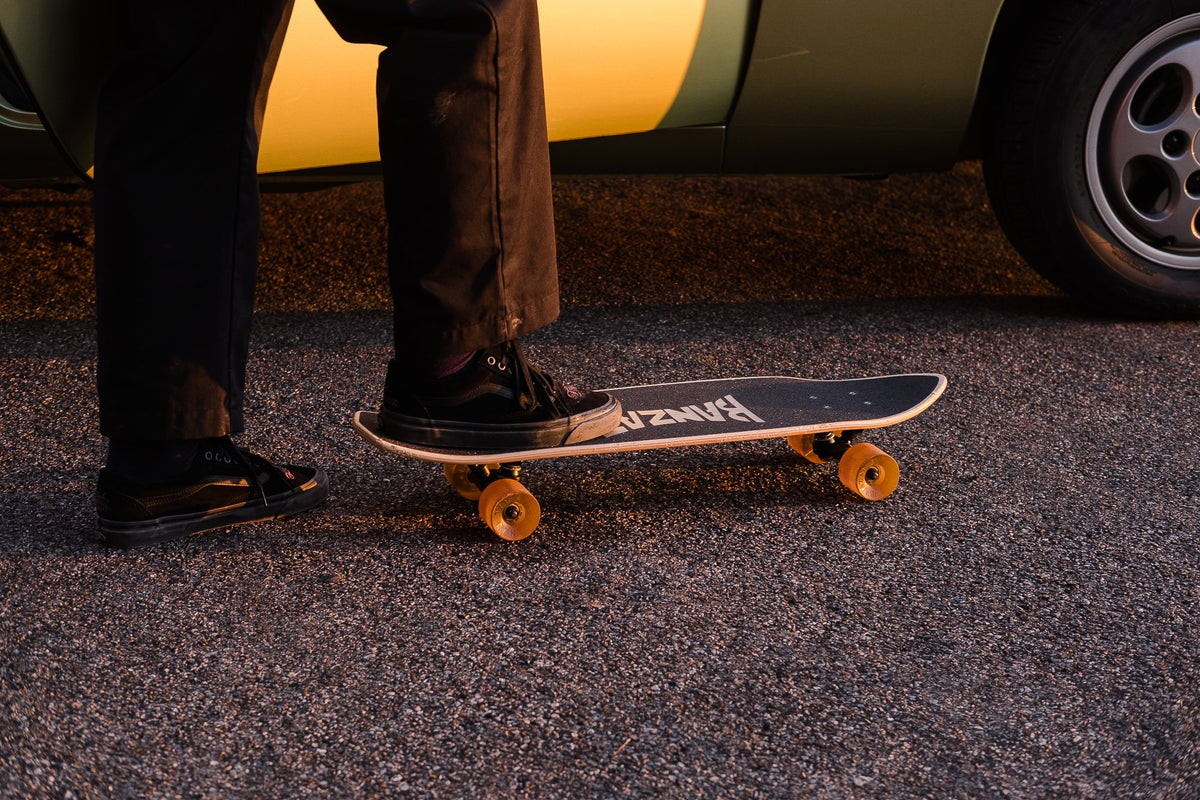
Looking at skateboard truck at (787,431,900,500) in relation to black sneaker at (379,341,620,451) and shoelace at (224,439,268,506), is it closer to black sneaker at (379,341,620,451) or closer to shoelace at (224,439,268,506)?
black sneaker at (379,341,620,451)

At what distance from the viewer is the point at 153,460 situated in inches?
70.6

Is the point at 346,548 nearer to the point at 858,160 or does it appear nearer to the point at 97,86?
the point at 97,86

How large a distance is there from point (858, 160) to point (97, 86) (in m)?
1.64

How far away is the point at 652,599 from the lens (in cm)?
172

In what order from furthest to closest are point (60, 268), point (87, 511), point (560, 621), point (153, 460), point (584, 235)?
point (584, 235), point (60, 268), point (87, 511), point (153, 460), point (560, 621)

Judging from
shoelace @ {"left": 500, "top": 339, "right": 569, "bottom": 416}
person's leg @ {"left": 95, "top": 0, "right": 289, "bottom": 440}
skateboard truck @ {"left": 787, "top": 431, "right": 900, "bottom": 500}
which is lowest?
skateboard truck @ {"left": 787, "top": 431, "right": 900, "bottom": 500}

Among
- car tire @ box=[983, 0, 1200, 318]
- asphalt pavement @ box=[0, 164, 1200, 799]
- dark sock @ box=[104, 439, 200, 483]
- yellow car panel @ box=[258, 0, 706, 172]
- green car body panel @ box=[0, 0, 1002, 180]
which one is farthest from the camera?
car tire @ box=[983, 0, 1200, 318]

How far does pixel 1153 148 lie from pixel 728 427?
1383 millimetres

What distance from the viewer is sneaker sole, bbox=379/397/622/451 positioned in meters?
1.85

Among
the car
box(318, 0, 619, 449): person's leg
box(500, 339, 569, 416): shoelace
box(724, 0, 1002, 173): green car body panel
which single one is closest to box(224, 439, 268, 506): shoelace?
box(318, 0, 619, 449): person's leg

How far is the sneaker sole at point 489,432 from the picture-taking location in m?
1.85

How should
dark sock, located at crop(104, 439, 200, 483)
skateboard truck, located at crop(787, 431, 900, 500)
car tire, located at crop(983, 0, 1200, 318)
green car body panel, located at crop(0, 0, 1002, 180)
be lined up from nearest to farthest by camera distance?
dark sock, located at crop(104, 439, 200, 483) → skateboard truck, located at crop(787, 431, 900, 500) → green car body panel, located at crop(0, 0, 1002, 180) → car tire, located at crop(983, 0, 1200, 318)

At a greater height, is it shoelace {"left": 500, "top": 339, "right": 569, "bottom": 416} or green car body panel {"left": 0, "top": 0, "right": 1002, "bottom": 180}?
green car body panel {"left": 0, "top": 0, "right": 1002, "bottom": 180}

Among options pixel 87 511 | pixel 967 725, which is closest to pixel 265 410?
pixel 87 511
